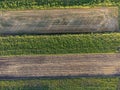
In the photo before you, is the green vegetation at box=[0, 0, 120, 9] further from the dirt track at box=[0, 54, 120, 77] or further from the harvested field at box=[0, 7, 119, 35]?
the dirt track at box=[0, 54, 120, 77]

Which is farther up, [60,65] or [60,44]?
[60,44]

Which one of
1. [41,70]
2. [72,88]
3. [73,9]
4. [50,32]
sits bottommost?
[72,88]

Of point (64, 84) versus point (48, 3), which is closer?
point (64, 84)

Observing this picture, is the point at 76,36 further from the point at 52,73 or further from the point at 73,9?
the point at 52,73

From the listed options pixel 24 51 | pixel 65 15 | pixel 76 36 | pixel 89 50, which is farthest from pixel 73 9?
pixel 24 51

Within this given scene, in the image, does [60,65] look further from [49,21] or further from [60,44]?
[49,21]

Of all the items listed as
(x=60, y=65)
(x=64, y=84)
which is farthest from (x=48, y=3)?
(x=64, y=84)

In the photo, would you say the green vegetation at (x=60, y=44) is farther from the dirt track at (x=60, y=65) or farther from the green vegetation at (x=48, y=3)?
the green vegetation at (x=48, y=3)
